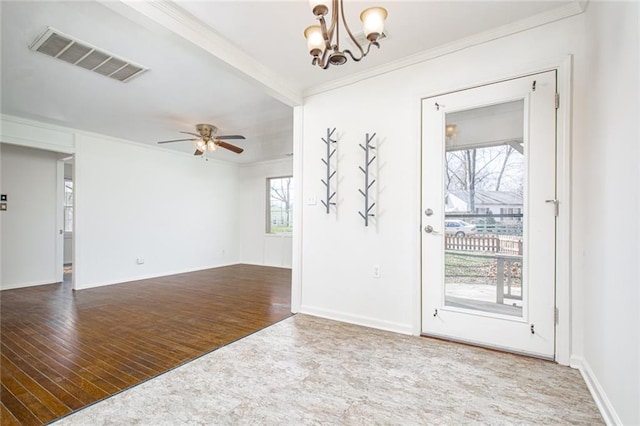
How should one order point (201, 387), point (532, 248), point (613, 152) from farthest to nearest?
point (532, 248) < point (201, 387) < point (613, 152)

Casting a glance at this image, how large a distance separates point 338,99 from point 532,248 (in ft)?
7.36

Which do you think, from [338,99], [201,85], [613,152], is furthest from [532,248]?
[201,85]

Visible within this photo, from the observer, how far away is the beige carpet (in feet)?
5.15

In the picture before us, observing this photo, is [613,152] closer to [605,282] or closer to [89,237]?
[605,282]

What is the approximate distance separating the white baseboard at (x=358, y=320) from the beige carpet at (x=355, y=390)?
10.1 inches

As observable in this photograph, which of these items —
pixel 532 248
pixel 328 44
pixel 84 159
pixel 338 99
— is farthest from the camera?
pixel 84 159

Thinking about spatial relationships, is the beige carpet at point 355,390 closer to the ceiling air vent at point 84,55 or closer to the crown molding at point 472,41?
the crown molding at point 472,41

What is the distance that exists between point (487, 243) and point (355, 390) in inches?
61.2

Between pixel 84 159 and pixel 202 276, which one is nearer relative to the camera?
pixel 84 159

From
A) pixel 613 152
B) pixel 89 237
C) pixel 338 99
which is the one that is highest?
pixel 338 99

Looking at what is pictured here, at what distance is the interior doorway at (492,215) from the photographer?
219 centimetres

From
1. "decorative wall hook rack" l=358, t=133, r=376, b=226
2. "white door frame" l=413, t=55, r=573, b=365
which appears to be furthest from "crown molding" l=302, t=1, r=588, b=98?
"decorative wall hook rack" l=358, t=133, r=376, b=226

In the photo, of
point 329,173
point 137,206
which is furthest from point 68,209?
point 329,173

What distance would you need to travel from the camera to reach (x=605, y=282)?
5.30 feet
